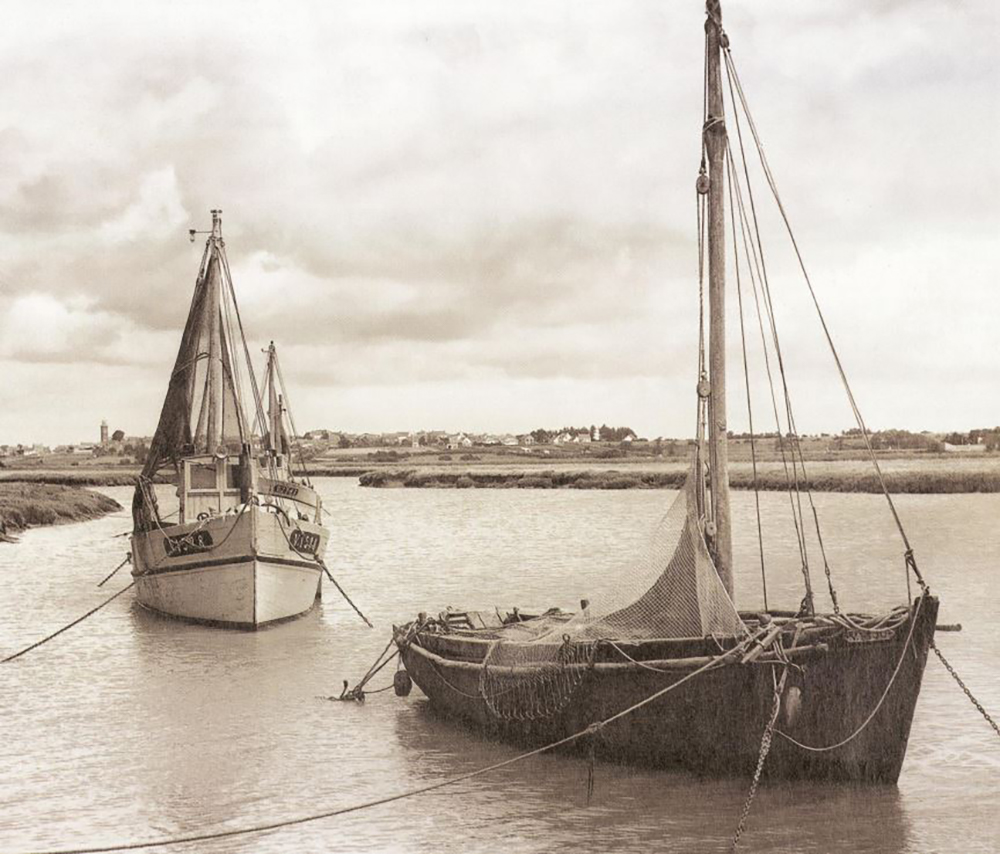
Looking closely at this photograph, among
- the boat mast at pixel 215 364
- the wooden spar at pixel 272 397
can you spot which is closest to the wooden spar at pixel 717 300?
the boat mast at pixel 215 364

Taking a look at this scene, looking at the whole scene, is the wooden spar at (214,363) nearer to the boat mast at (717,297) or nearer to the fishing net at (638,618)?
the fishing net at (638,618)

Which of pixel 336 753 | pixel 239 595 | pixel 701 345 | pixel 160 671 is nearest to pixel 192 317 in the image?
pixel 239 595

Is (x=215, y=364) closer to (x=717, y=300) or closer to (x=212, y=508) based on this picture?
(x=212, y=508)

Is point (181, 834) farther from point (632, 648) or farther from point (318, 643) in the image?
point (318, 643)

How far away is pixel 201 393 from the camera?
1086 inches

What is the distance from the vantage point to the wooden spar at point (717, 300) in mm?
13273

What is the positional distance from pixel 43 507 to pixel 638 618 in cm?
5631

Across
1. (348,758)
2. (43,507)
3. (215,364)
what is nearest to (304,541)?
(215,364)

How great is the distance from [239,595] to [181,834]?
13436mm

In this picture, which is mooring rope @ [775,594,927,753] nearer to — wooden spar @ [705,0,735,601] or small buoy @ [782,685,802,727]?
small buoy @ [782,685,802,727]

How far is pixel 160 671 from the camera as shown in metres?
21.3

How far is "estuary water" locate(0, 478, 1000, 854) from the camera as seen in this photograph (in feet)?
37.7

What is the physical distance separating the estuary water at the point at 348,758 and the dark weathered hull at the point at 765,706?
27 cm

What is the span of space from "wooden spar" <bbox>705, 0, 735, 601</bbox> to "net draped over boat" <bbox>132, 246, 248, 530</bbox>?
16.1 metres
